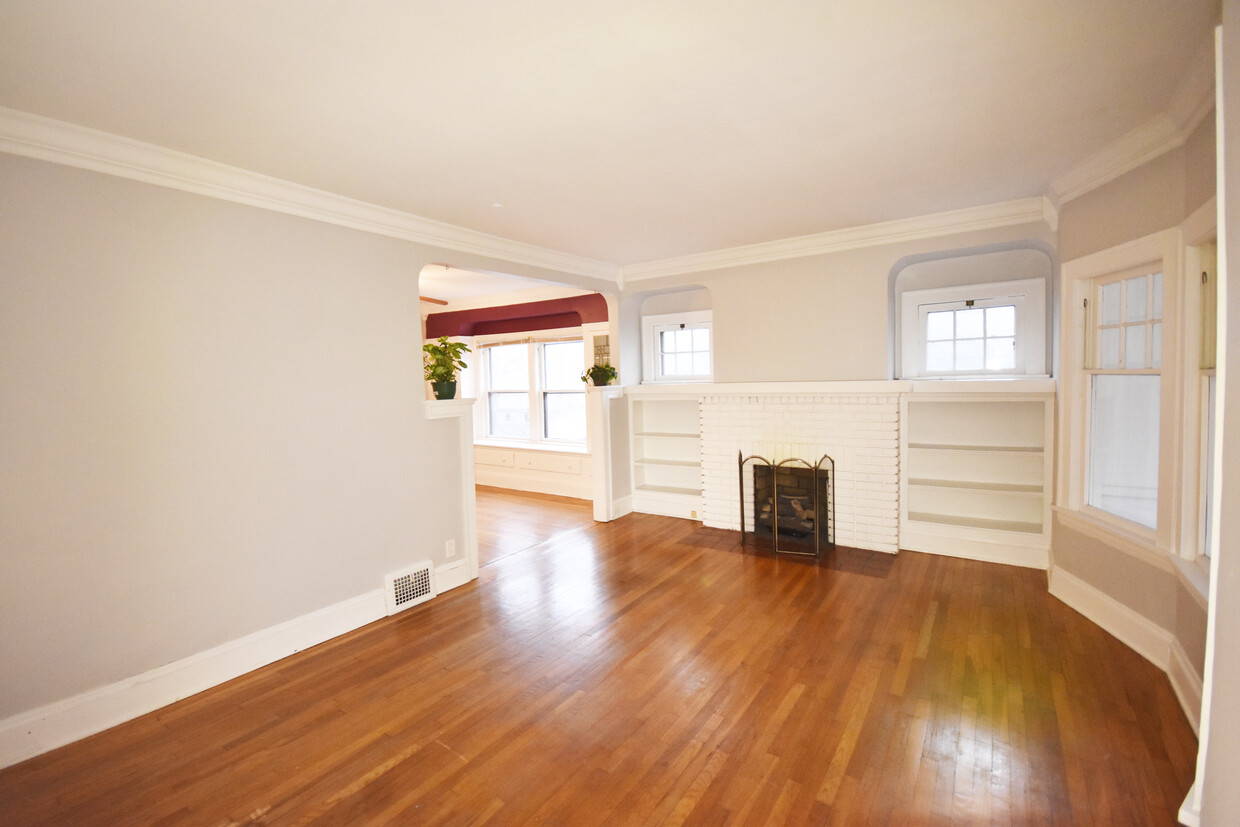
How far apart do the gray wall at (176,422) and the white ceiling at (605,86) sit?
0.42 metres

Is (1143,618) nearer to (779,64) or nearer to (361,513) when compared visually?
(779,64)

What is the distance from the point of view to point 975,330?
4477mm

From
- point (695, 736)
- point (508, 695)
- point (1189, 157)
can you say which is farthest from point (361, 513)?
point (1189, 157)

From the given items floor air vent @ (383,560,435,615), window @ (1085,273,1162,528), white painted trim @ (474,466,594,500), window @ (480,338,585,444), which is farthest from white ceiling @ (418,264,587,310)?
window @ (1085,273,1162,528)

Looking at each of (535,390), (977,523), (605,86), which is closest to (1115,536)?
(977,523)

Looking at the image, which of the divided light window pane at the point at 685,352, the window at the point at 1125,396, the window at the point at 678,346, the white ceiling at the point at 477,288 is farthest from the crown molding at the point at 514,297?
the window at the point at 1125,396

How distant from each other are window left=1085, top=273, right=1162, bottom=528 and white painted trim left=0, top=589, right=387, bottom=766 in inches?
180

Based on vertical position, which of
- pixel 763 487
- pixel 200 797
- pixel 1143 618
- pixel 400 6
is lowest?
pixel 200 797

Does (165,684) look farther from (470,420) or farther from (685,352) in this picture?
(685,352)

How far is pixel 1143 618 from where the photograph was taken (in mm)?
2861

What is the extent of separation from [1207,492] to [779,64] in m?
2.70

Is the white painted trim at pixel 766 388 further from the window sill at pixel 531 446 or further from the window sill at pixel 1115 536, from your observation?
the window sill at pixel 531 446

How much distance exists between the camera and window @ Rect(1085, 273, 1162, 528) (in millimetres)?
2906

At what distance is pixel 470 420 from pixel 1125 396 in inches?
165
